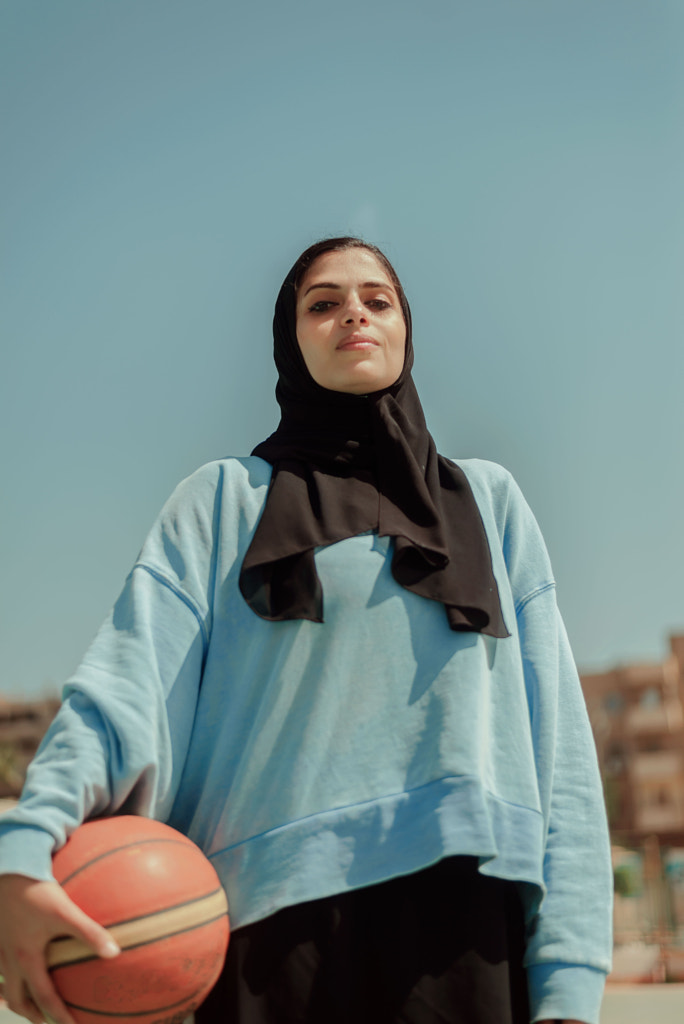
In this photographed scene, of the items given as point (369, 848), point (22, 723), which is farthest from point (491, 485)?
point (22, 723)

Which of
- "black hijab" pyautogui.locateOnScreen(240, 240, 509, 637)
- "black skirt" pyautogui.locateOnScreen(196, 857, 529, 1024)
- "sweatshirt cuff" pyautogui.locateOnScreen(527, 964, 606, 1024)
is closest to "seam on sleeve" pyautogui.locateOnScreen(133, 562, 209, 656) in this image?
"black hijab" pyautogui.locateOnScreen(240, 240, 509, 637)

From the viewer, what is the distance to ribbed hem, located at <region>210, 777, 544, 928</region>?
166 centimetres

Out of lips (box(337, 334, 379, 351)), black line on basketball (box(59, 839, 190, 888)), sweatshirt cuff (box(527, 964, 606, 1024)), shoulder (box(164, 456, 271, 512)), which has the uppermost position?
lips (box(337, 334, 379, 351))

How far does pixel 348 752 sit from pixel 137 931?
1.56 ft

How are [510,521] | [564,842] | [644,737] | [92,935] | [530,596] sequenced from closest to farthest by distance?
[92,935], [564,842], [530,596], [510,521], [644,737]

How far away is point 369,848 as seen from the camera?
1697 millimetres

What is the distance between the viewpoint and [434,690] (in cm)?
183

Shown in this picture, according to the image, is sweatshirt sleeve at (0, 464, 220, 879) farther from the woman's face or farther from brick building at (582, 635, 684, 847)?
brick building at (582, 635, 684, 847)

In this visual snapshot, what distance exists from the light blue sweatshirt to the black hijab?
4 centimetres

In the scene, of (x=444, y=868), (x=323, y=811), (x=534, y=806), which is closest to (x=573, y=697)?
(x=534, y=806)

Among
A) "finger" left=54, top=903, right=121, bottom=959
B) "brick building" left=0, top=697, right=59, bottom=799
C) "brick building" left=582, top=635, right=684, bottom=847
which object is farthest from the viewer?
"brick building" left=0, top=697, right=59, bottom=799

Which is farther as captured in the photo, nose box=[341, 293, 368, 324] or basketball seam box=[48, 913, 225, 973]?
nose box=[341, 293, 368, 324]

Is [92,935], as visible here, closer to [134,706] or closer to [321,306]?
[134,706]

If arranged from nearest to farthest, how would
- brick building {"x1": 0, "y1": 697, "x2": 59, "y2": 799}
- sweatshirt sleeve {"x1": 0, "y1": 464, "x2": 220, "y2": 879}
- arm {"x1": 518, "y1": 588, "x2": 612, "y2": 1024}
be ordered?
sweatshirt sleeve {"x1": 0, "y1": 464, "x2": 220, "y2": 879} → arm {"x1": 518, "y1": 588, "x2": 612, "y2": 1024} → brick building {"x1": 0, "y1": 697, "x2": 59, "y2": 799}
